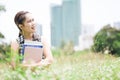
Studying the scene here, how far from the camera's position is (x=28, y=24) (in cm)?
258

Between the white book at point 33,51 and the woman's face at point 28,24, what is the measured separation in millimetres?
76

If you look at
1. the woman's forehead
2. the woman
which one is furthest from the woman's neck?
the woman's forehead

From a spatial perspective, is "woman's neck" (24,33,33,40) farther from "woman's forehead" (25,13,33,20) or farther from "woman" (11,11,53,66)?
"woman's forehead" (25,13,33,20)

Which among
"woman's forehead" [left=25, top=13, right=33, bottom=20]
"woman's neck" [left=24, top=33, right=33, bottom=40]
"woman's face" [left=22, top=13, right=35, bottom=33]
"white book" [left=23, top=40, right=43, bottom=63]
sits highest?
"woman's forehead" [left=25, top=13, right=33, bottom=20]

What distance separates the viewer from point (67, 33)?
8900 cm

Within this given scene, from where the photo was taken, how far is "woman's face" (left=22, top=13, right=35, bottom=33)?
8.43 feet

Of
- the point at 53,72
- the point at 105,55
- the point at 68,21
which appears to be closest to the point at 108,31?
the point at 105,55

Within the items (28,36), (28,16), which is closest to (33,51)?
(28,36)

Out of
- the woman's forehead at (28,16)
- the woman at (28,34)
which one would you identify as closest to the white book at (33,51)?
the woman at (28,34)

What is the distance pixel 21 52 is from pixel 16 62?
0.39 m

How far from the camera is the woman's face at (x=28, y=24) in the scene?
8.43 feet

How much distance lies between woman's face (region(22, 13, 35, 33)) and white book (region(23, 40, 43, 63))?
0.08m

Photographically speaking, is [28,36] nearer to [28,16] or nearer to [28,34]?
[28,34]

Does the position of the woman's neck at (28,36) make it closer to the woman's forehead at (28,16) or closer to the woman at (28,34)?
the woman at (28,34)
